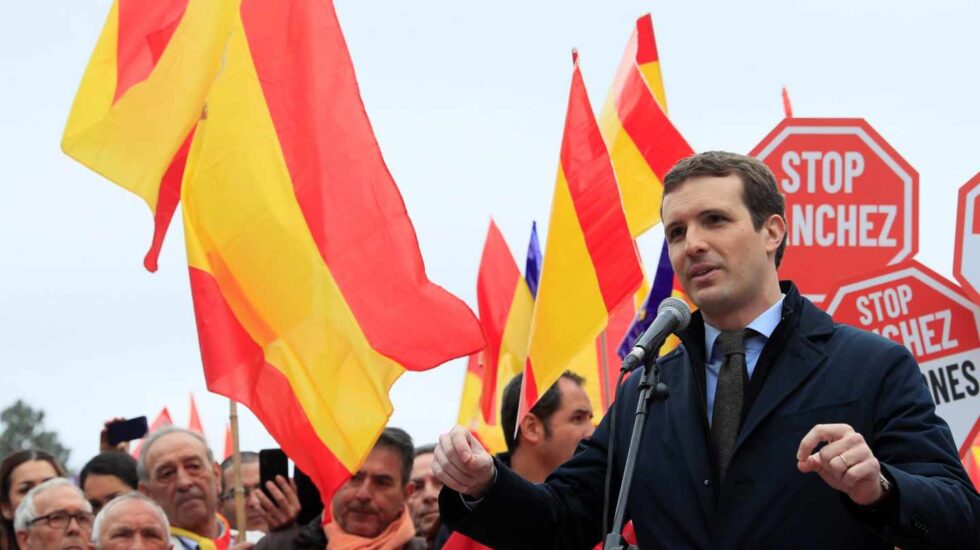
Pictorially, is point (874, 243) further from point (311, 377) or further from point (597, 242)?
point (311, 377)

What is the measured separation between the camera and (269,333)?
259 inches

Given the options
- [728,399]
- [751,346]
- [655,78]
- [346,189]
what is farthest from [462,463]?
[655,78]

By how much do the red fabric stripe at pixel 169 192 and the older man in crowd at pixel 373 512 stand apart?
1.41 meters

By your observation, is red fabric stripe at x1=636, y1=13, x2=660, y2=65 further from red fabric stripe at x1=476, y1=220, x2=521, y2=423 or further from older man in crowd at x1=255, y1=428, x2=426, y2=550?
older man in crowd at x1=255, y1=428, x2=426, y2=550

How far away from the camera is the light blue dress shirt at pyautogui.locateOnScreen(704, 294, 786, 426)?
3.76 metres

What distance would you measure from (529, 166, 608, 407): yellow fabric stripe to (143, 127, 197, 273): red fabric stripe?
5.91ft

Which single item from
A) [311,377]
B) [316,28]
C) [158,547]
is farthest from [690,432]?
[316,28]

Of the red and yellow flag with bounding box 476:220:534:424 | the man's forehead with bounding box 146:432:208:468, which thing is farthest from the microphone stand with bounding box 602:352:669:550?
the red and yellow flag with bounding box 476:220:534:424

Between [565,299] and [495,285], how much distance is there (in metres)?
4.44

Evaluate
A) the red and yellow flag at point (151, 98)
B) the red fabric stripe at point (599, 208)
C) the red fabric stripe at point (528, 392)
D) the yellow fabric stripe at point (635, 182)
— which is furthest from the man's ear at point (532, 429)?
the yellow fabric stripe at point (635, 182)

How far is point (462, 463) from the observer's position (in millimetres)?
3625

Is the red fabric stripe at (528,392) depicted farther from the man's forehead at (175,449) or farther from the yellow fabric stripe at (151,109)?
the yellow fabric stripe at (151,109)

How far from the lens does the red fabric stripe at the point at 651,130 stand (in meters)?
8.88

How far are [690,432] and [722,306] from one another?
32 centimetres
